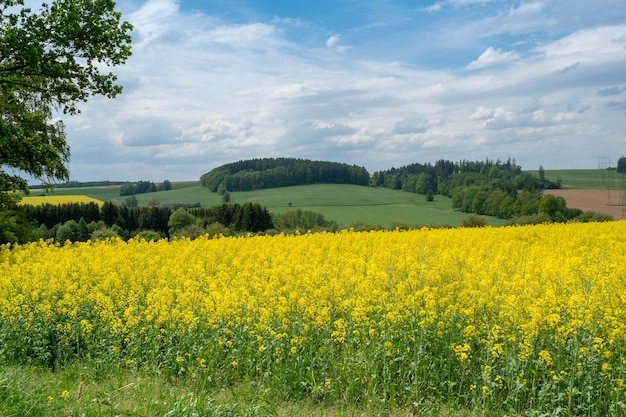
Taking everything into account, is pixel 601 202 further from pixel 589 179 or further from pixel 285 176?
pixel 285 176

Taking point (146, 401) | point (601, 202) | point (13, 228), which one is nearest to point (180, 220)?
point (13, 228)

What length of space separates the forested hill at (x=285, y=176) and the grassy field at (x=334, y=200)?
9.74 feet

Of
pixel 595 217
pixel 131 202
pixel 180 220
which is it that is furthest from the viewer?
pixel 131 202

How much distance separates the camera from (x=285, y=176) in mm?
116875

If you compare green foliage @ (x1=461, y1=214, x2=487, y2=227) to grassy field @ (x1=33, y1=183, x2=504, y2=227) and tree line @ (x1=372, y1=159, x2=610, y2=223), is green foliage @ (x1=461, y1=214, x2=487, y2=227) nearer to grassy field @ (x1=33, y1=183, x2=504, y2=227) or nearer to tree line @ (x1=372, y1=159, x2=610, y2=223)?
tree line @ (x1=372, y1=159, x2=610, y2=223)

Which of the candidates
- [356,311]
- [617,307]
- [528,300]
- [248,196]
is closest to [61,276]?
[356,311]

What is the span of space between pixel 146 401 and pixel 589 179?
106469mm

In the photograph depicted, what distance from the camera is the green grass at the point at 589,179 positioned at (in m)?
70.1

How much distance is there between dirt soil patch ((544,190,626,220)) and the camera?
161 feet

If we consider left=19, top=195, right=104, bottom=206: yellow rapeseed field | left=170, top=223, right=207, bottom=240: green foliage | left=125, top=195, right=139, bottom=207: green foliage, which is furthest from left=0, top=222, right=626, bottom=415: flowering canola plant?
left=125, top=195, right=139, bottom=207: green foliage

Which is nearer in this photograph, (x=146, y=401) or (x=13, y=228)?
(x=146, y=401)

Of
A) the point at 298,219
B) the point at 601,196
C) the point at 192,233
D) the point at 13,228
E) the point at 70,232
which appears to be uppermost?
the point at 13,228

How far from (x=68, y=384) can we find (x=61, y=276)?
478 centimetres

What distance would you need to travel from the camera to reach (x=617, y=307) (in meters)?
9.30
